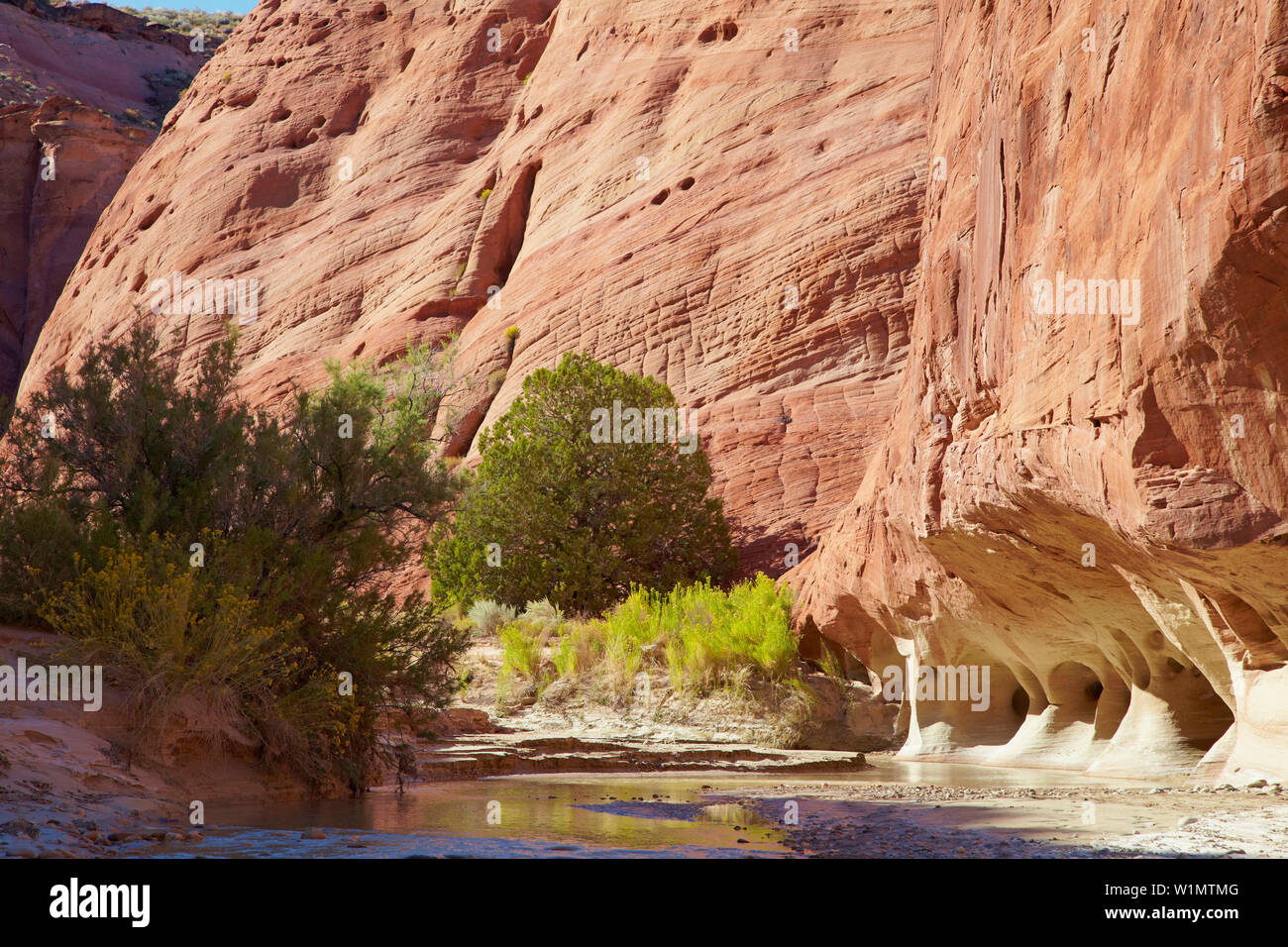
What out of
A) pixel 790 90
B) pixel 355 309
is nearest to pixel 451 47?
pixel 355 309

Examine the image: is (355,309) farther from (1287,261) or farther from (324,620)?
(1287,261)

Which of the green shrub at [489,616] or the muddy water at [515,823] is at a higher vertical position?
the green shrub at [489,616]

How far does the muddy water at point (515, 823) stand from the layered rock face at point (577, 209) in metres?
15.8

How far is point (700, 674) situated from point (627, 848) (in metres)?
10.8

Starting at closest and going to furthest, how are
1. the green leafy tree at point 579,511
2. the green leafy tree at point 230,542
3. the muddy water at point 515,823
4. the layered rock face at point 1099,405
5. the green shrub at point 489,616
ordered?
the muddy water at point 515,823, the layered rock face at point 1099,405, the green leafy tree at point 230,542, the green shrub at point 489,616, the green leafy tree at point 579,511

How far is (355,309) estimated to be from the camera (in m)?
39.4

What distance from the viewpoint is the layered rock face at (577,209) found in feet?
92.3

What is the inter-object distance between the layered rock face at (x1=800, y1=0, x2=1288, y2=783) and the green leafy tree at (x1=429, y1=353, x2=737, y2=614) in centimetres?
821

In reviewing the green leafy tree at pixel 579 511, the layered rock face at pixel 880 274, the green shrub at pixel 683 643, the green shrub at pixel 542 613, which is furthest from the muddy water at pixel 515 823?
the green leafy tree at pixel 579 511

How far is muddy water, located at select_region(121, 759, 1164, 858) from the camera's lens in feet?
20.2

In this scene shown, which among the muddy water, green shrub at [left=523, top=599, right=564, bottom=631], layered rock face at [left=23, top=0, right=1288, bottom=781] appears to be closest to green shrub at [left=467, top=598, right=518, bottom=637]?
green shrub at [left=523, top=599, right=564, bottom=631]

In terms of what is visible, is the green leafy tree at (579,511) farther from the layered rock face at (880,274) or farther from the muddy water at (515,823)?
the muddy water at (515,823)

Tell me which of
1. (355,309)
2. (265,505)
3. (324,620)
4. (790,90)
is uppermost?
(790,90)

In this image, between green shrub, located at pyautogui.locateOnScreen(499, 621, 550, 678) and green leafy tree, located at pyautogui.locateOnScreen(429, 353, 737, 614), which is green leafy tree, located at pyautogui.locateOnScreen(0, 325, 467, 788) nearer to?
green shrub, located at pyautogui.locateOnScreen(499, 621, 550, 678)
